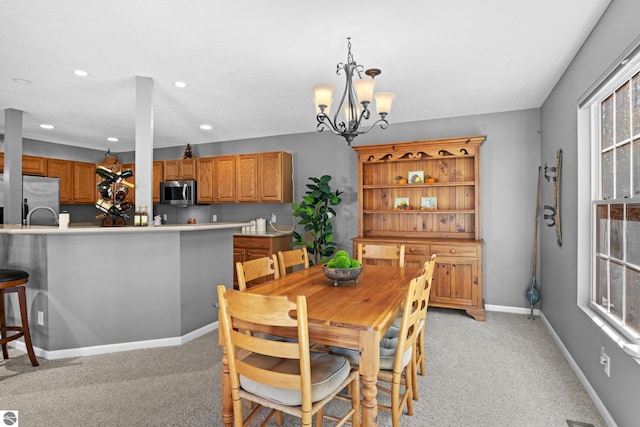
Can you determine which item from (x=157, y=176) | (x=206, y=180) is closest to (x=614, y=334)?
(x=206, y=180)

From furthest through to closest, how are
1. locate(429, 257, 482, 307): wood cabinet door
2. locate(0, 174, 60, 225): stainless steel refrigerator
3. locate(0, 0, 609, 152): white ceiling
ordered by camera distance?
1. locate(0, 174, 60, 225): stainless steel refrigerator
2. locate(429, 257, 482, 307): wood cabinet door
3. locate(0, 0, 609, 152): white ceiling

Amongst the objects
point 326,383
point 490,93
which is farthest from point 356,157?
point 326,383

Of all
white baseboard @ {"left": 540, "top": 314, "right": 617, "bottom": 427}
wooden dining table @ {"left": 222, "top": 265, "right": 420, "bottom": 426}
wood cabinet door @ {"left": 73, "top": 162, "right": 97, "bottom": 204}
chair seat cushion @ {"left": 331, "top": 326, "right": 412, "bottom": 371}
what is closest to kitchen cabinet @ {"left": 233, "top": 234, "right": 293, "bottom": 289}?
wooden dining table @ {"left": 222, "top": 265, "right": 420, "bottom": 426}

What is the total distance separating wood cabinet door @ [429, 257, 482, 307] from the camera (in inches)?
158

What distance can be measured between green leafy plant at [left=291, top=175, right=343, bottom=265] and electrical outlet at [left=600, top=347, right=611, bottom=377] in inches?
125

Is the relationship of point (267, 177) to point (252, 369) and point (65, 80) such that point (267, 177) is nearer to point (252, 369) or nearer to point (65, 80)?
point (65, 80)

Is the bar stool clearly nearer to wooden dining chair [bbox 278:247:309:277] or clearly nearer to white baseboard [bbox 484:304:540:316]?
wooden dining chair [bbox 278:247:309:277]

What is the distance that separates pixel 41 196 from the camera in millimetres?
5699

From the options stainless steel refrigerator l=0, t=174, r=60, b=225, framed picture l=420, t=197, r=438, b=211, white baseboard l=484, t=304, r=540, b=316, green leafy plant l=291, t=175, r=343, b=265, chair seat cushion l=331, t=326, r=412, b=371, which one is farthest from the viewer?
stainless steel refrigerator l=0, t=174, r=60, b=225

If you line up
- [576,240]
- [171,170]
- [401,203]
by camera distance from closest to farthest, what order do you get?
[576,240] < [401,203] < [171,170]

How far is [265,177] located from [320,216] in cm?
119

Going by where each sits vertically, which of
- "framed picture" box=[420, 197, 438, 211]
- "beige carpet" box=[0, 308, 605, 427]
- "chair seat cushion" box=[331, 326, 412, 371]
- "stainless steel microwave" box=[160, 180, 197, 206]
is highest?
"stainless steel microwave" box=[160, 180, 197, 206]

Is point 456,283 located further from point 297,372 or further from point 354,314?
point 297,372

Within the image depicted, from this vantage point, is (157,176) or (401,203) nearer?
(401,203)
